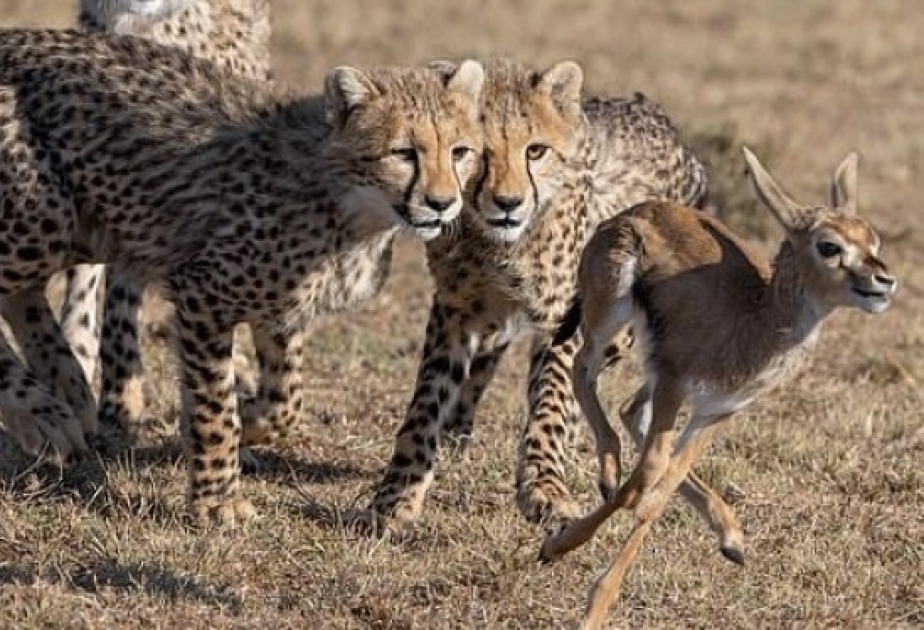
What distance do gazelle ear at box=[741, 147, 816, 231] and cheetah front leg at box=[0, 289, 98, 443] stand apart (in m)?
2.34

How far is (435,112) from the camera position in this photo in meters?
5.66

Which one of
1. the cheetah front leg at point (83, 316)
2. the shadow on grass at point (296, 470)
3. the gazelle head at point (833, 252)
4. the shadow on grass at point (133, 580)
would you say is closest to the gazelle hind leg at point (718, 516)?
the gazelle head at point (833, 252)

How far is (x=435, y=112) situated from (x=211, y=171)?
74 cm

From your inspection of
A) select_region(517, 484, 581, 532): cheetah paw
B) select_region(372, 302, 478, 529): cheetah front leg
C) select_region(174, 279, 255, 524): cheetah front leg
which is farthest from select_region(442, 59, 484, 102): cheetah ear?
select_region(517, 484, 581, 532): cheetah paw

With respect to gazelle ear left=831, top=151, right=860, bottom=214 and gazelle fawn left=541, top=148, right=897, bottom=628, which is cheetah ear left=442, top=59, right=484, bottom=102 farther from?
gazelle ear left=831, top=151, right=860, bottom=214

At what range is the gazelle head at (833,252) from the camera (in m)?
4.94

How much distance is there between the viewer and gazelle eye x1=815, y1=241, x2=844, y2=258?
5.01m

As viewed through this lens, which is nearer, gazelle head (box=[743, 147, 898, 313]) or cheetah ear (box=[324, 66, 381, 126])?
gazelle head (box=[743, 147, 898, 313])

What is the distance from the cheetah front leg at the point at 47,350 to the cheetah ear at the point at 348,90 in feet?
4.31

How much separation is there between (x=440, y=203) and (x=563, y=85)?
760 mm

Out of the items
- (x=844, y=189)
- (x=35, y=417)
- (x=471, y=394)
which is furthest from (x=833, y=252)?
(x=35, y=417)

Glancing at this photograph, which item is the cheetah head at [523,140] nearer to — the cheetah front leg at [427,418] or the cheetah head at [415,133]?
the cheetah head at [415,133]

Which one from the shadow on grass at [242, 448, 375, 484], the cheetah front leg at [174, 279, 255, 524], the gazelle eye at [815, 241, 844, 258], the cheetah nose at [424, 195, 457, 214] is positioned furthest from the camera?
the shadow on grass at [242, 448, 375, 484]

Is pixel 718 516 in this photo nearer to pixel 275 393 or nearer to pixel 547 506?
pixel 547 506
